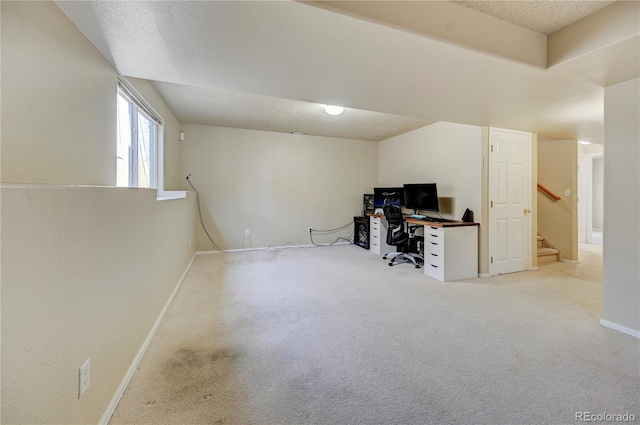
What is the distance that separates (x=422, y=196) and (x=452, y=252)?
45.3 inches

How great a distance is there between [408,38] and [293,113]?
104 inches

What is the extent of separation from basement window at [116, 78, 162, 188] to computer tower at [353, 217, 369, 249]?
3.88 metres

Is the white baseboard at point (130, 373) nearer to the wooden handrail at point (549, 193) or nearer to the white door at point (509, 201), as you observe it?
the white door at point (509, 201)

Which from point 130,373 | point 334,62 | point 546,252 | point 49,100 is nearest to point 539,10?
point 334,62

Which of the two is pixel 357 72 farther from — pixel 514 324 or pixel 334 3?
pixel 514 324

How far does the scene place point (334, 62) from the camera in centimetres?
184

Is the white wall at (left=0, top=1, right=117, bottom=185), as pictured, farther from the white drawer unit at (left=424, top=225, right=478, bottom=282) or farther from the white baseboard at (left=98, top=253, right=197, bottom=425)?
the white drawer unit at (left=424, top=225, right=478, bottom=282)

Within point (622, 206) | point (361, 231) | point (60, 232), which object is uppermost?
point (622, 206)

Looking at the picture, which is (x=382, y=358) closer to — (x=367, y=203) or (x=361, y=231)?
(x=361, y=231)

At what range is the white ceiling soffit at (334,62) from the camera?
1.39m

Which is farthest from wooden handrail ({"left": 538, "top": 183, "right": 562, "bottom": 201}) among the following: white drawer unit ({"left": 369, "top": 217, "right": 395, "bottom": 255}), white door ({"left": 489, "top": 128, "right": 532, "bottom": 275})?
white drawer unit ({"left": 369, "top": 217, "right": 395, "bottom": 255})

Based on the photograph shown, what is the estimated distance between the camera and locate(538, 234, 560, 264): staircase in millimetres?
4395
